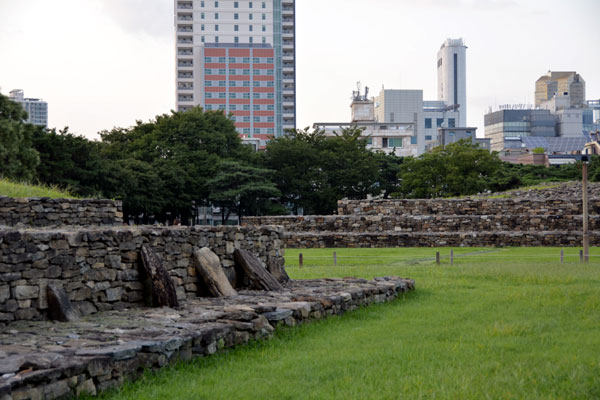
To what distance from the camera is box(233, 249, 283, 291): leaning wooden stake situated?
13.2 metres

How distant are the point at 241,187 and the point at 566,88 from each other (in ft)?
536

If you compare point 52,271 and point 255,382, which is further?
point 52,271

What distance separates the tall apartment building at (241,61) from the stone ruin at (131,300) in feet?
318

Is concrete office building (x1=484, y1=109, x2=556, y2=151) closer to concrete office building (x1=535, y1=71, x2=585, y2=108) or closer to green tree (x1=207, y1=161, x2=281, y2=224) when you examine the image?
concrete office building (x1=535, y1=71, x2=585, y2=108)

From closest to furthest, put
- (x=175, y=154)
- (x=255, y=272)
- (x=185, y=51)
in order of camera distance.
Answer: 1. (x=255, y=272)
2. (x=175, y=154)
3. (x=185, y=51)

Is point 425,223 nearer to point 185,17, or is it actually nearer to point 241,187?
point 241,187

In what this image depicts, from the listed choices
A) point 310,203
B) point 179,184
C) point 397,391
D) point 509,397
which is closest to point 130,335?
point 397,391

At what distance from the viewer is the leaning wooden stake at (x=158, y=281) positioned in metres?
10.4

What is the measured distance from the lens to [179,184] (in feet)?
157

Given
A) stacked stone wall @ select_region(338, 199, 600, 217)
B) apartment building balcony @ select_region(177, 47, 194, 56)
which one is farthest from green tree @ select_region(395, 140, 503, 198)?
apartment building balcony @ select_region(177, 47, 194, 56)

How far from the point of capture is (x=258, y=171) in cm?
4953

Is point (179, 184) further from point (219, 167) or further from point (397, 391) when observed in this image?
point (397, 391)

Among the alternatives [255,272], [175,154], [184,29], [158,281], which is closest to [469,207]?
[175,154]

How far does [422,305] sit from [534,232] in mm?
23665
